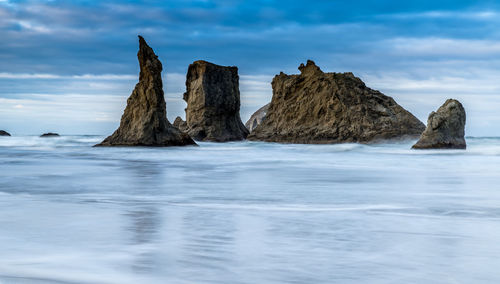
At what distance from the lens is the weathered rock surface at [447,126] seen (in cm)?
2312

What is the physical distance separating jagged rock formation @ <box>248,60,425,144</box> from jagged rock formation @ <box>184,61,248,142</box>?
3.39m

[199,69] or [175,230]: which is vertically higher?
[199,69]

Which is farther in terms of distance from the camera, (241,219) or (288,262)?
(241,219)

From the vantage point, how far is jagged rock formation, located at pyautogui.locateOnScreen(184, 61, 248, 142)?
47.5 meters

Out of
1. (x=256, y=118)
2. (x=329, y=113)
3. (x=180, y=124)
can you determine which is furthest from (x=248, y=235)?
(x=256, y=118)

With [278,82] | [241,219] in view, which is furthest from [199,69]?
[241,219]

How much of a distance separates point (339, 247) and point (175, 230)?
140cm

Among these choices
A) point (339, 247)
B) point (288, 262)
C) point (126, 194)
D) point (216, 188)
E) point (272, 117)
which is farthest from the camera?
point (272, 117)

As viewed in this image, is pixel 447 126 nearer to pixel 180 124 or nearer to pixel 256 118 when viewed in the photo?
pixel 180 124

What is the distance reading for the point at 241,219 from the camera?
5066 millimetres

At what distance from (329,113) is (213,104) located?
1095 centimetres

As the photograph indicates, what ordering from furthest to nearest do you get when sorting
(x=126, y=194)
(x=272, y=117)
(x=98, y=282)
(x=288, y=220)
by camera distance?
(x=272, y=117) → (x=126, y=194) → (x=288, y=220) → (x=98, y=282)

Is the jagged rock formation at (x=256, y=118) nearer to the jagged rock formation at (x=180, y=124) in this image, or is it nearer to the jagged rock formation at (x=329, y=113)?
the jagged rock formation at (x=180, y=124)

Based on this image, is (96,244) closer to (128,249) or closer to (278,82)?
(128,249)
